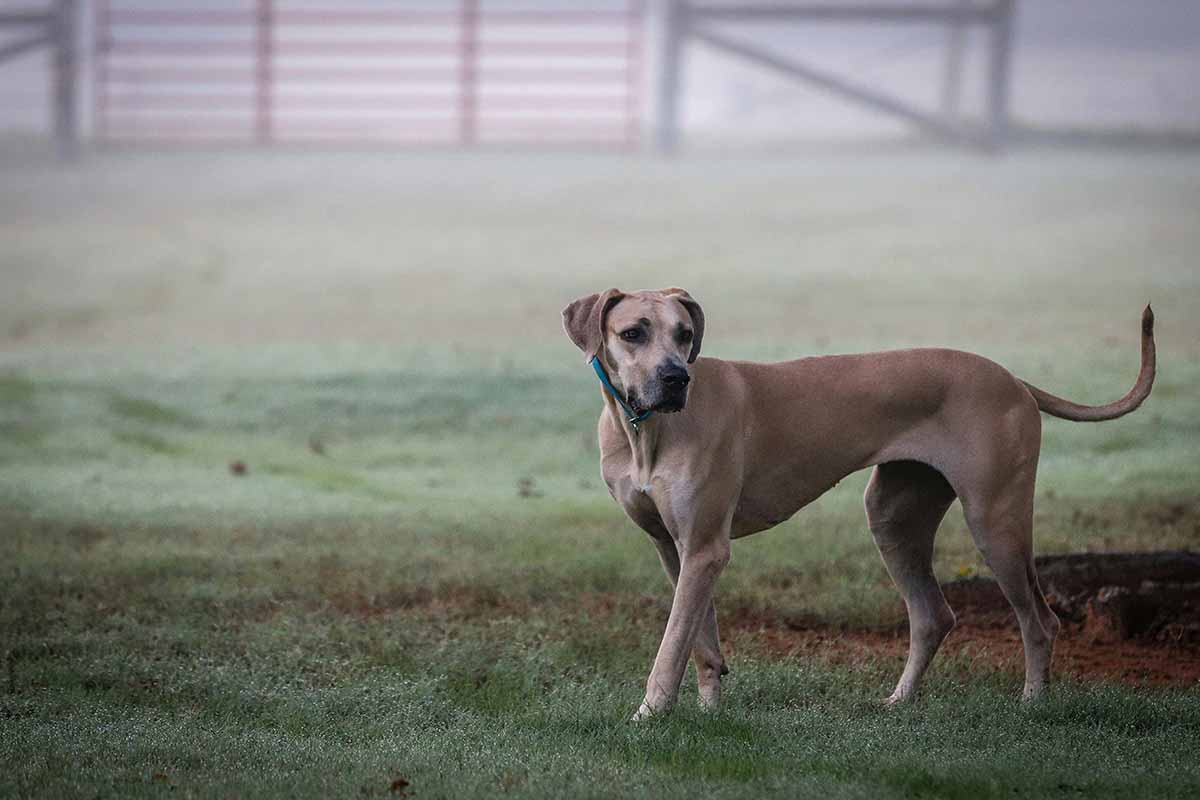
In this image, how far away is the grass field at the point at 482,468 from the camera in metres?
4.79

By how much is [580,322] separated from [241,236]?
1646 cm

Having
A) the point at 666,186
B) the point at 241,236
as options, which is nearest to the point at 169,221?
the point at 241,236

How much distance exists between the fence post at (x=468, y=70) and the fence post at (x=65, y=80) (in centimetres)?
647

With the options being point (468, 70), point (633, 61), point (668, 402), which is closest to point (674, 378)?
point (668, 402)

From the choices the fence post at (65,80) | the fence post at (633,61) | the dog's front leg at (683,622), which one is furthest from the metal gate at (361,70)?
the dog's front leg at (683,622)

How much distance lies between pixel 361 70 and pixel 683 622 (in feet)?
73.0

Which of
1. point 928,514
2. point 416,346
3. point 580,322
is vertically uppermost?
point 580,322

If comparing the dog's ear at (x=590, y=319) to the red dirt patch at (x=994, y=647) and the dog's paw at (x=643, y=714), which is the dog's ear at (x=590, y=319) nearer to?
the dog's paw at (x=643, y=714)

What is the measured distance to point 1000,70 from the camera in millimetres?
22656

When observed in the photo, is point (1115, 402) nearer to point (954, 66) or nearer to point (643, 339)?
point (643, 339)

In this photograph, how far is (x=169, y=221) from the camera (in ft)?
70.8

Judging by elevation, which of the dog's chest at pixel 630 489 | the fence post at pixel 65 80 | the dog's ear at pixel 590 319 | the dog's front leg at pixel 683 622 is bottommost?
the dog's front leg at pixel 683 622

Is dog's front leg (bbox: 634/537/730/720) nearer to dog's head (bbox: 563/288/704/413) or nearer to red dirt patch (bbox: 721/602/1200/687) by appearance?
dog's head (bbox: 563/288/704/413)

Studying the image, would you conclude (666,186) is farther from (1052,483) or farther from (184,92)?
(1052,483)
